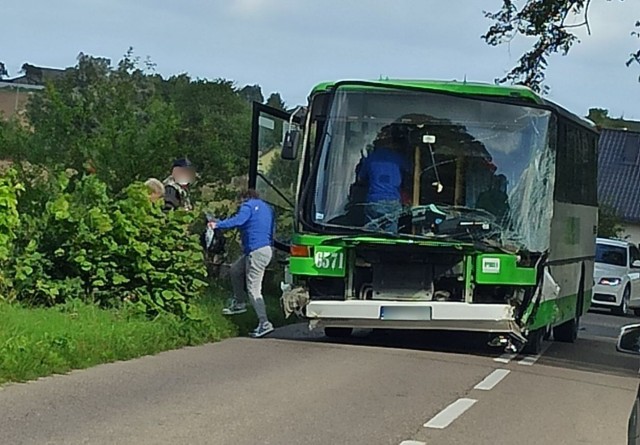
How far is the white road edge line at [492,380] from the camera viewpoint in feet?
41.4

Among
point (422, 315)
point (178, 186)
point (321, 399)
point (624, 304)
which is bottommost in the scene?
point (624, 304)

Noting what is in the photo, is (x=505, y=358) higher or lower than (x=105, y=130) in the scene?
lower

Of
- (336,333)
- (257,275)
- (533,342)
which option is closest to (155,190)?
(257,275)

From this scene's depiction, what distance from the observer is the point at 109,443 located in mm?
8461

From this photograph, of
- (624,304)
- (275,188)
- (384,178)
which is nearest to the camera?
(384,178)

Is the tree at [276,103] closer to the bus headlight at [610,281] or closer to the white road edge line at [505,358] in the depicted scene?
the white road edge line at [505,358]

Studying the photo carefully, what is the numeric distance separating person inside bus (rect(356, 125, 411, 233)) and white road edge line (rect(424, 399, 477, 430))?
166 inches

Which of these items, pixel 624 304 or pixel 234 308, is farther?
pixel 624 304

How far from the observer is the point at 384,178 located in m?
15.5

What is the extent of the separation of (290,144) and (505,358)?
12.4ft

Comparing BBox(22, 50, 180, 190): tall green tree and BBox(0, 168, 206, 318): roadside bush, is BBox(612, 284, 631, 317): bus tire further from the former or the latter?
BBox(0, 168, 206, 318): roadside bush

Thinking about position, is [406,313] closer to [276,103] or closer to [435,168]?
[435,168]

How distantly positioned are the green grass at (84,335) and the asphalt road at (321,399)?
216 mm

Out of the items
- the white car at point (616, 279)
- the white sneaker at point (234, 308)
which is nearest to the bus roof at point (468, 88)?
the white sneaker at point (234, 308)
